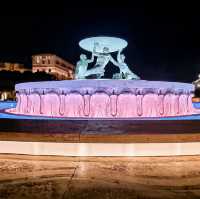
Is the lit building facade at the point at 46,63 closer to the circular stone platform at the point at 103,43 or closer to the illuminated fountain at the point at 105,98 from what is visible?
the circular stone platform at the point at 103,43

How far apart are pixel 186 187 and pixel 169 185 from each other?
0.72ft

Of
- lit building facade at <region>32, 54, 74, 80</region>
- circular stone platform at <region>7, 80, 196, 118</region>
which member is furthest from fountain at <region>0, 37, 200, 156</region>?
lit building facade at <region>32, 54, 74, 80</region>

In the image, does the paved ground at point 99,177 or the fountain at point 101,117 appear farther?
A: the fountain at point 101,117

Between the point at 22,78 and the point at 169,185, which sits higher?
the point at 22,78

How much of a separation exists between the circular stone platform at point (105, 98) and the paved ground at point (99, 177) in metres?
7.06

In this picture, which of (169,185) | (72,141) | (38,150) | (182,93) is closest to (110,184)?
(169,185)

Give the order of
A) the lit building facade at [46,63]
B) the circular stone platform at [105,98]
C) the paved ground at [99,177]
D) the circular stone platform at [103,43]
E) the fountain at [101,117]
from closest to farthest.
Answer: the paved ground at [99,177] → the fountain at [101,117] → the circular stone platform at [105,98] → the circular stone platform at [103,43] → the lit building facade at [46,63]

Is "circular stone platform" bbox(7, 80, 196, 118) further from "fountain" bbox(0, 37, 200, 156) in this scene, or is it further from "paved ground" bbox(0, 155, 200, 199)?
"paved ground" bbox(0, 155, 200, 199)

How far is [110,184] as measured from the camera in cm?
418

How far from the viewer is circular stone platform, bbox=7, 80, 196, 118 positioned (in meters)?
12.5

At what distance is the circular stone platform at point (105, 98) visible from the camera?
12508 millimetres

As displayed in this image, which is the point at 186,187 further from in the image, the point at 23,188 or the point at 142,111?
the point at 142,111

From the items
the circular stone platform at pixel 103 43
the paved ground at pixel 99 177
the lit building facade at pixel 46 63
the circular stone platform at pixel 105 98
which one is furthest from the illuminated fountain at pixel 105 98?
the lit building facade at pixel 46 63

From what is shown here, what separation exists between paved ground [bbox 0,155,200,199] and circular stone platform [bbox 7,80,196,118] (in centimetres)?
706
